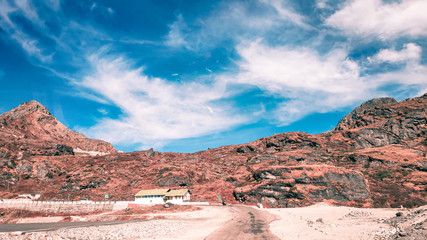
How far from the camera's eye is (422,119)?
124875mm

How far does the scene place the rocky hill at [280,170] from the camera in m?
67.5

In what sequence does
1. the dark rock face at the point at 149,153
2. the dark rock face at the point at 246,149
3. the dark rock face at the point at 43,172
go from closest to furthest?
the dark rock face at the point at 43,172 → the dark rock face at the point at 149,153 → the dark rock face at the point at 246,149

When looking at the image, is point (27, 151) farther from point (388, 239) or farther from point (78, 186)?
point (388, 239)

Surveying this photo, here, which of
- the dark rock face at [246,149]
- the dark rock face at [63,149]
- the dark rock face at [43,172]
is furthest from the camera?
the dark rock face at [63,149]

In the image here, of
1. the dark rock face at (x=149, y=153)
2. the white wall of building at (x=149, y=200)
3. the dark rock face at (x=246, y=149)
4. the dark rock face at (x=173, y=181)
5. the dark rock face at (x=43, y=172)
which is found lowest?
the white wall of building at (x=149, y=200)

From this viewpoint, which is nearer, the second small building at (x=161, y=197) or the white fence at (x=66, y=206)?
the white fence at (x=66, y=206)

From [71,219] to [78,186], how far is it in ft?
154

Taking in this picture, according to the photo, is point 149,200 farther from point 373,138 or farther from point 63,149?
point 63,149

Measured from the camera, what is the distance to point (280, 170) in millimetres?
76438

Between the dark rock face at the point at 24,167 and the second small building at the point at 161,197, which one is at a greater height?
the dark rock face at the point at 24,167

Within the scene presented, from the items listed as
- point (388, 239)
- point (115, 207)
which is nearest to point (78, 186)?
point (115, 207)

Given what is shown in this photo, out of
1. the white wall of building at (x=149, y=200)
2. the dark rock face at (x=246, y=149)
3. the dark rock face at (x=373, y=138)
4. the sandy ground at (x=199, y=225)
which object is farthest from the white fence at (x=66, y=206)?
the dark rock face at (x=373, y=138)

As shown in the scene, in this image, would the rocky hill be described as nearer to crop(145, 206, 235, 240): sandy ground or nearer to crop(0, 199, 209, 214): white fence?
crop(0, 199, 209, 214): white fence

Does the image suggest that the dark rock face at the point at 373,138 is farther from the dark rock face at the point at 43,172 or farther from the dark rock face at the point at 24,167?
the dark rock face at the point at 24,167
